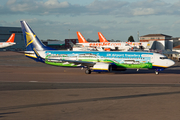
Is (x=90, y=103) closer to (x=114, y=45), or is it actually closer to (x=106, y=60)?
(x=106, y=60)

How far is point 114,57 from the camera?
3875cm

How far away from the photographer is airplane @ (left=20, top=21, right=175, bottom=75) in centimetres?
3741

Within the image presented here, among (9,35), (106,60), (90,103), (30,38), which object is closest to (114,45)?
(30,38)

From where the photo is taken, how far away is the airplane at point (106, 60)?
1473 inches

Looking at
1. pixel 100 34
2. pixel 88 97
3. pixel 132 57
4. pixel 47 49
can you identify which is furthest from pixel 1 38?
pixel 88 97

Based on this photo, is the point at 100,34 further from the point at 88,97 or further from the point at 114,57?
the point at 88,97

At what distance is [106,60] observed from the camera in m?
38.9

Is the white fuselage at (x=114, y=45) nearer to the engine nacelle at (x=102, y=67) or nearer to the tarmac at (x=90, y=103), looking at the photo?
the engine nacelle at (x=102, y=67)

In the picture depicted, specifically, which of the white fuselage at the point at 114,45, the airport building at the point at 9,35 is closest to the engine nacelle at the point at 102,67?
the white fuselage at the point at 114,45

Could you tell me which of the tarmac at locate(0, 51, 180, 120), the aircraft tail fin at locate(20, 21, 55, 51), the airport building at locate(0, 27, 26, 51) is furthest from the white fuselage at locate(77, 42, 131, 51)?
the tarmac at locate(0, 51, 180, 120)

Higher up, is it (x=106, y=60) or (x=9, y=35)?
(x=9, y=35)

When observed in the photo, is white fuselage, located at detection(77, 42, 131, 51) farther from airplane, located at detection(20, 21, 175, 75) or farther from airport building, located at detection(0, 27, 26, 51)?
airport building, located at detection(0, 27, 26, 51)

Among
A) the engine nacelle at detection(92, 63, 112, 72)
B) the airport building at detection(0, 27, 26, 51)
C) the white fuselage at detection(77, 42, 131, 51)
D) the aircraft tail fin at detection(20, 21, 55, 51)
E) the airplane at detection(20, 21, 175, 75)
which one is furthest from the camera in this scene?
the airport building at detection(0, 27, 26, 51)

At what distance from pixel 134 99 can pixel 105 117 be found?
6022 mm
